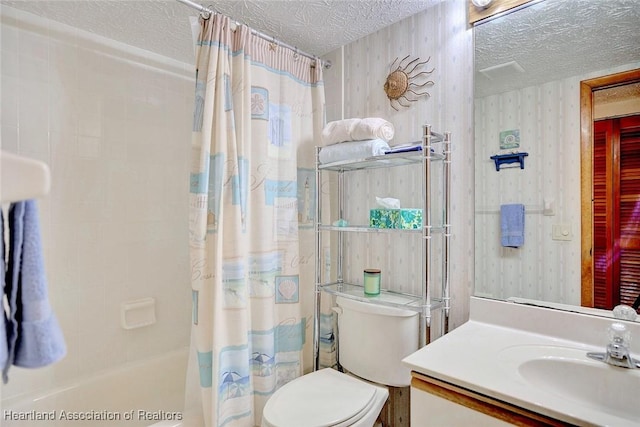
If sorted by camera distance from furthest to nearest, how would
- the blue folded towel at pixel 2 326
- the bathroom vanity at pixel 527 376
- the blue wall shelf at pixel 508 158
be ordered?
1. the blue wall shelf at pixel 508 158
2. the bathroom vanity at pixel 527 376
3. the blue folded towel at pixel 2 326

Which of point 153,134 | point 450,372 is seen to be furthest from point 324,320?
point 153,134

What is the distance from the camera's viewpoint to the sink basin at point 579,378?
96 cm

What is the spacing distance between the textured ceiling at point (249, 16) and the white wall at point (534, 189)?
2.22ft

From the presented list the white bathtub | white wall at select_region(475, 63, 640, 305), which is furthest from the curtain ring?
the white bathtub

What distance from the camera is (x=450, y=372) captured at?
98 cm

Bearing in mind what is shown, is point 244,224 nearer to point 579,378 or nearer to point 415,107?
point 415,107

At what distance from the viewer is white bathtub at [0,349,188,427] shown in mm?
1667

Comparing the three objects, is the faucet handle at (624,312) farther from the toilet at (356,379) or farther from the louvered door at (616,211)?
the toilet at (356,379)

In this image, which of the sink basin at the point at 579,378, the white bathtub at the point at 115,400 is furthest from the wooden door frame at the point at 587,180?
the white bathtub at the point at 115,400

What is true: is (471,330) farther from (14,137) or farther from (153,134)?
(14,137)

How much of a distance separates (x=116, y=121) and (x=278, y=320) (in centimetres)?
148

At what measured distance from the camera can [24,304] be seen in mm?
507

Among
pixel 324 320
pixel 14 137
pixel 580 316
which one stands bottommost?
pixel 324 320

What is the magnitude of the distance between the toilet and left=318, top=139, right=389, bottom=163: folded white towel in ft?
2.30
